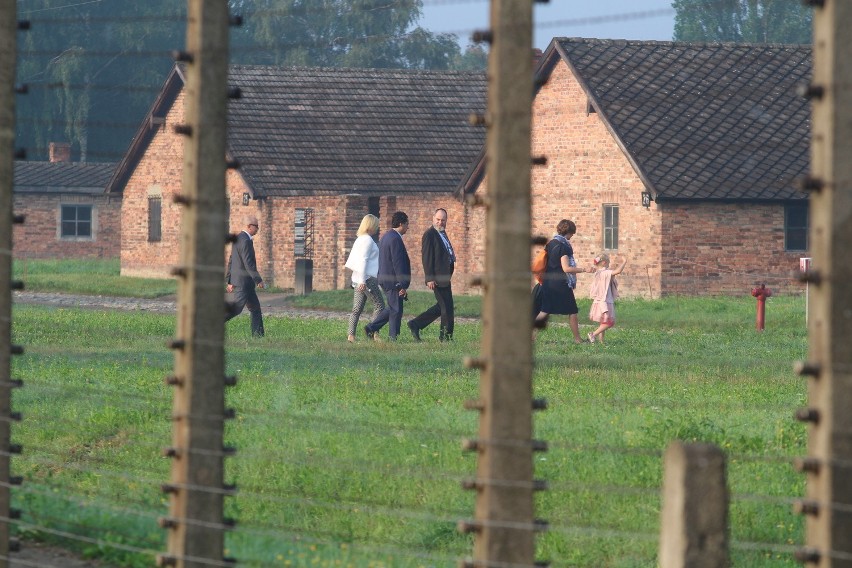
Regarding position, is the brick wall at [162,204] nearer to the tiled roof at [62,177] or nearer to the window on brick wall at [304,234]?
the window on brick wall at [304,234]

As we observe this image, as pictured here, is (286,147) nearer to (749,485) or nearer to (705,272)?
(705,272)

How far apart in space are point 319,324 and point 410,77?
2305cm

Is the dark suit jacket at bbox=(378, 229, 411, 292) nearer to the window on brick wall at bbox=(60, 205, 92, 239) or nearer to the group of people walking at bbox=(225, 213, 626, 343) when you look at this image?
the group of people walking at bbox=(225, 213, 626, 343)

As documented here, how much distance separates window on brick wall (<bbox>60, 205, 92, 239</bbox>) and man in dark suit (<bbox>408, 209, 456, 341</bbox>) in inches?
1489

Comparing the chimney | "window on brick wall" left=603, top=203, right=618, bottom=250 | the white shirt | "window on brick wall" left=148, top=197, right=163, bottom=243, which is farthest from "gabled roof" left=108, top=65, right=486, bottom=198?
the white shirt

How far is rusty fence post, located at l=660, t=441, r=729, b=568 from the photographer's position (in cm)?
510

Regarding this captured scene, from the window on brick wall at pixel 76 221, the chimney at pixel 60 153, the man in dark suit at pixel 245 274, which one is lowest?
the man in dark suit at pixel 245 274

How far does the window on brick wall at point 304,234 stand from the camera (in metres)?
41.3

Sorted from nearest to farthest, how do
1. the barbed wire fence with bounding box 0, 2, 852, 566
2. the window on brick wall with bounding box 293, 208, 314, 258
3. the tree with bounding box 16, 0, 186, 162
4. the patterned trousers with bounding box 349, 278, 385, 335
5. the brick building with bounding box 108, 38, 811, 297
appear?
the barbed wire fence with bounding box 0, 2, 852, 566 → the patterned trousers with bounding box 349, 278, 385, 335 → the brick building with bounding box 108, 38, 811, 297 → the window on brick wall with bounding box 293, 208, 314, 258 → the tree with bounding box 16, 0, 186, 162

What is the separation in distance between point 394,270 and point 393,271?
0.06 m

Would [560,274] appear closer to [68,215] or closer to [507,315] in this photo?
[507,315]

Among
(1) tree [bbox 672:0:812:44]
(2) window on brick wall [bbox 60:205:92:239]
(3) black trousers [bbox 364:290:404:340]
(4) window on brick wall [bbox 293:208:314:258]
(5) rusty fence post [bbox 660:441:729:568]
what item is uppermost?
(1) tree [bbox 672:0:812:44]

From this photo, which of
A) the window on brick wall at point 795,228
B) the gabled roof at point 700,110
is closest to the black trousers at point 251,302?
the gabled roof at point 700,110

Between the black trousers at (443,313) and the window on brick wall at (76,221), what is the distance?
3784cm
